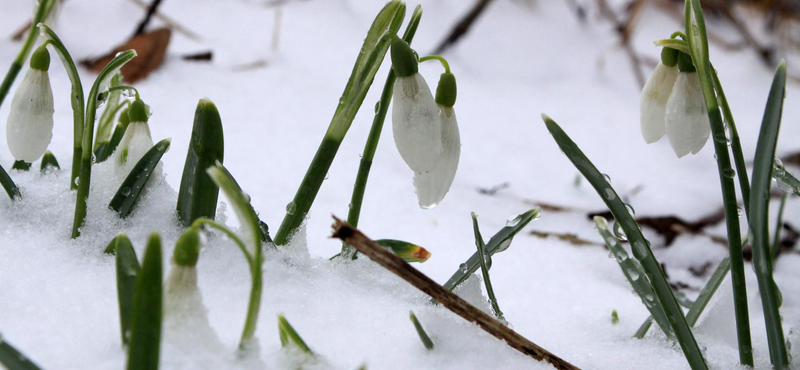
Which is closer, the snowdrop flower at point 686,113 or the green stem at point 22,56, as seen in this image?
the snowdrop flower at point 686,113

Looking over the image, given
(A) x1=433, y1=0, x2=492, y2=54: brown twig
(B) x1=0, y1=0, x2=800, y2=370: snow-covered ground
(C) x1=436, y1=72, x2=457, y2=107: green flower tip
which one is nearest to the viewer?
(B) x1=0, y1=0, x2=800, y2=370: snow-covered ground

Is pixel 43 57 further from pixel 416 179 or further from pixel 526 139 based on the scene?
pixel 526 139

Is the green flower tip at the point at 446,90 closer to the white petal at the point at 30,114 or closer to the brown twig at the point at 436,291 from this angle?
the brown twig at the point at 436,291

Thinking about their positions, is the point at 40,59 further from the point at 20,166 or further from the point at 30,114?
the point at 20,166

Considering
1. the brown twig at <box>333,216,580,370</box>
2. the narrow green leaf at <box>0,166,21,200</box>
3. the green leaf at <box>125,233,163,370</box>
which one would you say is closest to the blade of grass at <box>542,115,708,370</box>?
the brown twig at <box>333,216,580,370</box>

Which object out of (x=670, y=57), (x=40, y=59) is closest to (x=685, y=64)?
(x=670, y=57)

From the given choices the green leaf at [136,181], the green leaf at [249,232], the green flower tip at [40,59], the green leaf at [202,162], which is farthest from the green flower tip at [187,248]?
the green flower tip at [40,59]

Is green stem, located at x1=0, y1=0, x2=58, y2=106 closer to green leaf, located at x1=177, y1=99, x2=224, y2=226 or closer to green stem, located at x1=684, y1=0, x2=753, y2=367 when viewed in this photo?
green leaf, located at x1=177, y1=99, x2=224, y2=226
